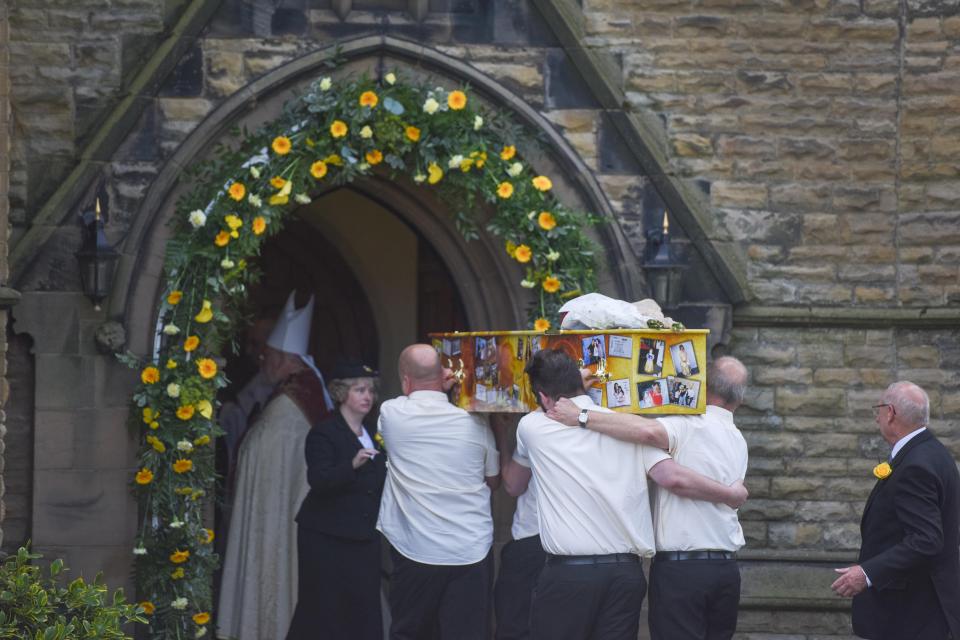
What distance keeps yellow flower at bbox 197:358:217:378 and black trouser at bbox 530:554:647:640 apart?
112 inches

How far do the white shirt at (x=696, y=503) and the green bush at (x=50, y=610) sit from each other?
2338mm

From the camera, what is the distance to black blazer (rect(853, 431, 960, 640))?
22.0 feet

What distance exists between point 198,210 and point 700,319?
2908 millimetres

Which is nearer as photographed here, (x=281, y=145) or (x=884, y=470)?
(x=884, y=470)

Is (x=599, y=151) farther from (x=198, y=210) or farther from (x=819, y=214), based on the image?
(x=198, y=210)

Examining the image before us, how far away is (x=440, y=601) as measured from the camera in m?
7.31

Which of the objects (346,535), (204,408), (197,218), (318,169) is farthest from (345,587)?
(318,169)

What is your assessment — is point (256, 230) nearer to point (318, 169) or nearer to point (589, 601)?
point (318, 169)

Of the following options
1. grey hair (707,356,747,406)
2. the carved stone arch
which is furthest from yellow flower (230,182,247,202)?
grey hair (707,356,747,406)

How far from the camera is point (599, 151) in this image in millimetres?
9164

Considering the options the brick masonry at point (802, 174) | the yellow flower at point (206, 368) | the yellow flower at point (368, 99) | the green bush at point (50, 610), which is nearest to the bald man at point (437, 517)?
the green bush at point (50, 610)

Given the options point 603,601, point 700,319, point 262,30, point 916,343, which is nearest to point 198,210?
point 262,30

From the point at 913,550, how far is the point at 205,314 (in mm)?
3870

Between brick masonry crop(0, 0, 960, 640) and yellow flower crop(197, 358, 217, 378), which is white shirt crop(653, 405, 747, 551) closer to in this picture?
brick masonry crop(0, 0, 960, 640)
